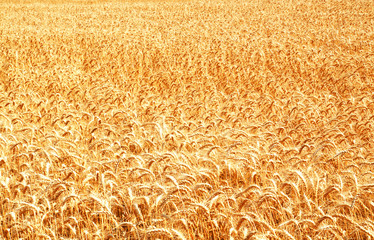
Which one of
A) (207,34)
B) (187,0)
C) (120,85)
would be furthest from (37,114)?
(187,0)

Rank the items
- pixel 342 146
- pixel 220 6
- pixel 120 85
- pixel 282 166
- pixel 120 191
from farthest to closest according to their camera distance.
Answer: pixel 220 6 → pixel 120 85 → pixel 342 146 → pixel 282 166 → pixel 120 191

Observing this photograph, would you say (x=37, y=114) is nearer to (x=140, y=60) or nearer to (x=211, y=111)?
(x=211, y=111)

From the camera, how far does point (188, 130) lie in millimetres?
5539

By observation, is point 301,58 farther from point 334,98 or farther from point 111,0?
point 111,0

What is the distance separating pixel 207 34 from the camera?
14078 mm

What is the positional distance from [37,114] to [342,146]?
171 inches

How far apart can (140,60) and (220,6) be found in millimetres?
16697

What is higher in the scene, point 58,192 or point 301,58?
point 301,58

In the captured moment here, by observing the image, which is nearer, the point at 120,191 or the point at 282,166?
the point at 120,191

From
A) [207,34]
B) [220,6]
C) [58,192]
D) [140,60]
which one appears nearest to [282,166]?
[58,192]

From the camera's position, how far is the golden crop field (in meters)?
2.94

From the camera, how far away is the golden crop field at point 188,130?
2943 mm

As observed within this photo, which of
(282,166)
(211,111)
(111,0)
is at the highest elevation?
(111,0)

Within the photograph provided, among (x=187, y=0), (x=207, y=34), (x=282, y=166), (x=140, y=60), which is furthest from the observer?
(x=187, y=0)
